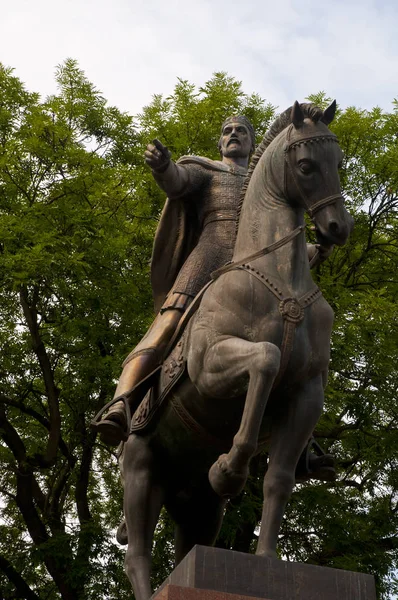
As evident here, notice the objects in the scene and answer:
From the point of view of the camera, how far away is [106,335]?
1667 centimetres

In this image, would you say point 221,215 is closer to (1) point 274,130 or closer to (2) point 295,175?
(1) point 274,130

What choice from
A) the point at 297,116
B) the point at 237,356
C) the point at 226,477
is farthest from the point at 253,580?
the point at 297,116

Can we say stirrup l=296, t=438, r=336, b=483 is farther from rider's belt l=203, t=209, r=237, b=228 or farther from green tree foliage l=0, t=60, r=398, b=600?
green tree foliage l=0, t=60, r=398, b=600

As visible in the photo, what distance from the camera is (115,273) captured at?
17344 millimetres

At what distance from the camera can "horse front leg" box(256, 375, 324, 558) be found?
7660 mm

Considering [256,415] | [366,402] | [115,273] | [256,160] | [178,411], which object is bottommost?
[256,415]

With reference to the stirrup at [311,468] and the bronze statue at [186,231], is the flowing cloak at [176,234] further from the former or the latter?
the stirrup at [311,468]

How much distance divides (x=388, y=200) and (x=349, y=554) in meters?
6.19

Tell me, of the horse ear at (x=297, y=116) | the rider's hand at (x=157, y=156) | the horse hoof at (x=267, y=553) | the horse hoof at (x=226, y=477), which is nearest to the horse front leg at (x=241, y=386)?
the horse hoof at (x=226, y=477)

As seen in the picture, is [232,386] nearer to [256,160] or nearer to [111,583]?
[256,160]

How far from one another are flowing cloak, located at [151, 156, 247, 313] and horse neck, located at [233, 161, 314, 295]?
1.17m

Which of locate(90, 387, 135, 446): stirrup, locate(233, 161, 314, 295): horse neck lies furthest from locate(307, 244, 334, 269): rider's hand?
locate(90, 387, 135, 446): stirrup

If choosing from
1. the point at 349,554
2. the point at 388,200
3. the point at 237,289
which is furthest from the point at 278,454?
the point at 388,200

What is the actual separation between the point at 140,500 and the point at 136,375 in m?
0.94
